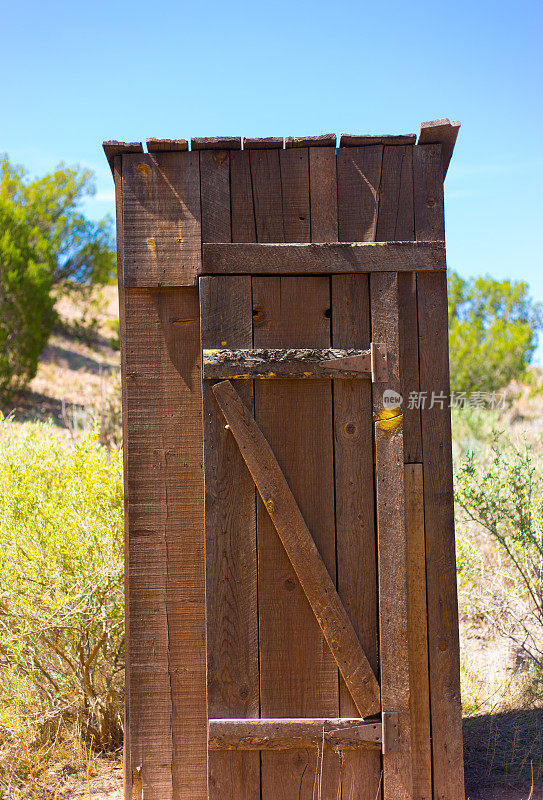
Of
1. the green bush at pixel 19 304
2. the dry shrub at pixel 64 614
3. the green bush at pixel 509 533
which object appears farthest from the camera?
the green bush at pixel 19 304

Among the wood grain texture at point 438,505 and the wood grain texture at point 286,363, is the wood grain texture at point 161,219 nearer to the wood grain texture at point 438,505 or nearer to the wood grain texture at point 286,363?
the wood grain texture at point 286,363

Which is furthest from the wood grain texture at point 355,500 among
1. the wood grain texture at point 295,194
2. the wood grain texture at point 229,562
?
the wood grain texture at point 229,562

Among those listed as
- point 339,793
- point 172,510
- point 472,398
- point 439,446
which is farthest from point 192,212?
point 472,398

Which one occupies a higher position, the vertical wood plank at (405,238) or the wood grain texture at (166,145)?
the wood grain texture at (166,145)

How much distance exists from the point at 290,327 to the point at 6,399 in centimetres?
1486

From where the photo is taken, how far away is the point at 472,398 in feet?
52.4

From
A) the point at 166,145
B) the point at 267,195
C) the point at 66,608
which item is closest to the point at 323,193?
the point at 267,195

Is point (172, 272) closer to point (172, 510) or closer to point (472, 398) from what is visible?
point (172, 510)

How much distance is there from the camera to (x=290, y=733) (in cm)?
276

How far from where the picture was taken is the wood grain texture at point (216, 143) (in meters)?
2.92

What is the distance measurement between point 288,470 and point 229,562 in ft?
1.59

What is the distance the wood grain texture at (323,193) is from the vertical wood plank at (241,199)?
0.28 metres

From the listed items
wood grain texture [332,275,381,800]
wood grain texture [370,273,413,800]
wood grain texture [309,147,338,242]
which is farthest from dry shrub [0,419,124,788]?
wood grain texture [309,147,338,242]

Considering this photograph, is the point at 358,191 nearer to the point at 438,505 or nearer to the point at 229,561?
the point at 438,505
